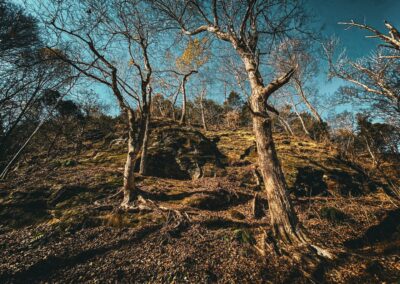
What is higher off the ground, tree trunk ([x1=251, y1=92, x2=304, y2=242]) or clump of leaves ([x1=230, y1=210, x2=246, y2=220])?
tree trunk ([x1=251, y1=92, x2=304, y2=242])

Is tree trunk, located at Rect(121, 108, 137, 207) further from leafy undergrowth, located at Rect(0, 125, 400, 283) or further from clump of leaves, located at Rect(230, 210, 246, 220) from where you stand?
clump of leaves, located at Rect(230, 210, 246, 220)

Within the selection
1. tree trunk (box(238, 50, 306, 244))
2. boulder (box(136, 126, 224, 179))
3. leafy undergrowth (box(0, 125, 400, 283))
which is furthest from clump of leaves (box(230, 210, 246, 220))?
boulder (box(136, 126, 224, 179))

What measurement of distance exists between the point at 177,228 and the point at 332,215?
14.9ft

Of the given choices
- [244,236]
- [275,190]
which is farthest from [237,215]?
[275,190]

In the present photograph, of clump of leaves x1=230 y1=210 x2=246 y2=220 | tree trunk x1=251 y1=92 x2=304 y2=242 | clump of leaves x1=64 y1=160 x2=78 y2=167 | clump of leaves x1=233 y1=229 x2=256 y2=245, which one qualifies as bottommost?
clump of leaves x1=233 y1=229 x2=256 y2=245

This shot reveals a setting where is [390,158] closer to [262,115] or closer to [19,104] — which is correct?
[262,115]

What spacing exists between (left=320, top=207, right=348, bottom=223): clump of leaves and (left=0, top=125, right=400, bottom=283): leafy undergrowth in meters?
0.03

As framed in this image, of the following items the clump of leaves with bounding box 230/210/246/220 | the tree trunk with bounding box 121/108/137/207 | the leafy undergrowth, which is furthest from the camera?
the tree trunk with bounding box 121/108/137/207

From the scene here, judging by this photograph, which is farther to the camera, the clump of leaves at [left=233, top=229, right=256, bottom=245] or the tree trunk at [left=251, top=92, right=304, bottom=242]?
the clump of leaves at [left=233, top=229, right=256, bottom=245]

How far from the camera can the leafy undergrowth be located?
3.29 metres

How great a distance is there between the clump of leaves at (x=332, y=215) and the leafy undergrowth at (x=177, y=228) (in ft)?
0.09

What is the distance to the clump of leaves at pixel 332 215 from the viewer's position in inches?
217

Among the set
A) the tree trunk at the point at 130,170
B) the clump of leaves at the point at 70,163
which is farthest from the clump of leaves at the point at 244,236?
the clump of leaves at the point at 70,163

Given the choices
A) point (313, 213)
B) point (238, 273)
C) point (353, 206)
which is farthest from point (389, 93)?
point (238, 273)
